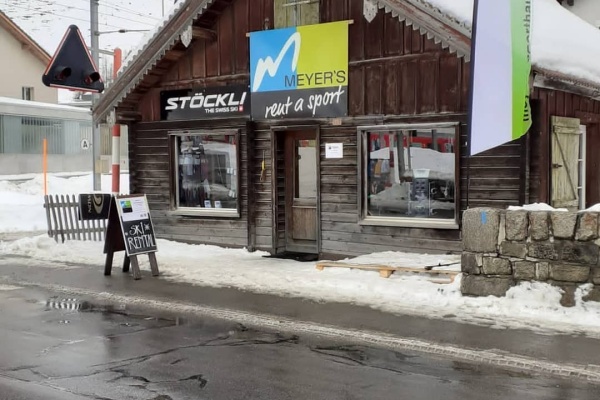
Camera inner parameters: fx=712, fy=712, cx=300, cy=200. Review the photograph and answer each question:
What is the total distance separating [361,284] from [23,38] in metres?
35.7

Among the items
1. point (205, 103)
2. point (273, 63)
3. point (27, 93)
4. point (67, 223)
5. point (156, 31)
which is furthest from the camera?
point (27, 93)

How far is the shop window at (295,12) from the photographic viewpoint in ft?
41.7

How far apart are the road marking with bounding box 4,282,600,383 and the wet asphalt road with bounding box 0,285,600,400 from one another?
0.60ft

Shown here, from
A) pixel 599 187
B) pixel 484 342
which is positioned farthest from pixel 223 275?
pixel 599 187

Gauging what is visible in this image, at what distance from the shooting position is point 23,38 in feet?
131

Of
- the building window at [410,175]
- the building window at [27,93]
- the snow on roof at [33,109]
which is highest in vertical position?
the building window at [27,93]

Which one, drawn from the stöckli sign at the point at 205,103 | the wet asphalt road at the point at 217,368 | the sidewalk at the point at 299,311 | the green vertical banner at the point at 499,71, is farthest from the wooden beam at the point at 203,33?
the wet asphalt road at the point at 217,368

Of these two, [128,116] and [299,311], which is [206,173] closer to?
[128,116]

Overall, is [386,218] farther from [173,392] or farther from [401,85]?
[173,392]

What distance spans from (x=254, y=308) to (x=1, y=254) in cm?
736

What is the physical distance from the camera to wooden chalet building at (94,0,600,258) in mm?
11156

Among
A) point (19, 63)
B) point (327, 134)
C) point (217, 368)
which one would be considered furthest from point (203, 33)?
point (19, 63)

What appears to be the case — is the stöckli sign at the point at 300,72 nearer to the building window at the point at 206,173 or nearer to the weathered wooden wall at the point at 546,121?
the building window at the point at 206,173

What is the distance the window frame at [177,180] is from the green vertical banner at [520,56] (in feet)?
19.6
